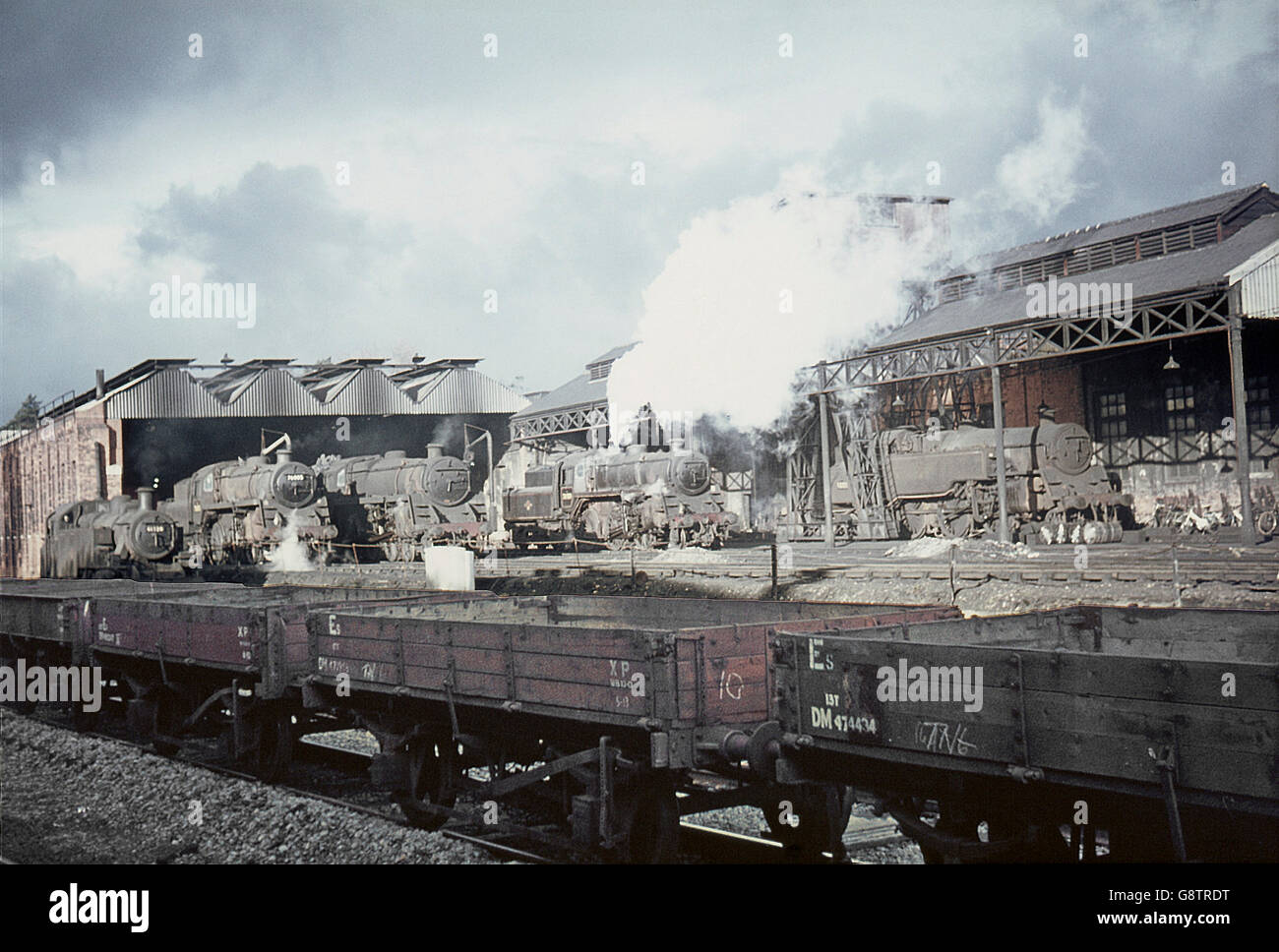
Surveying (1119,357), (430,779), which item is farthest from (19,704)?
(1119,357)

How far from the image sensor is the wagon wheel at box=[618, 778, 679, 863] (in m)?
6.82

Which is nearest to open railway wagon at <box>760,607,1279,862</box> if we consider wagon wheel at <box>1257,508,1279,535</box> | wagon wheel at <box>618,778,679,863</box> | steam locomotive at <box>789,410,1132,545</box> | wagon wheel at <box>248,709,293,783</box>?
wagon wheel at <box>618,778,679,863</box>

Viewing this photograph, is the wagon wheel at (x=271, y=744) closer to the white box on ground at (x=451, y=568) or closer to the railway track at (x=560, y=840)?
the railway track at (x=560, y=840)

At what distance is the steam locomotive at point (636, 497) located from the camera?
97.9 feet

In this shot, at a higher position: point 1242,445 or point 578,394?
point 578,394

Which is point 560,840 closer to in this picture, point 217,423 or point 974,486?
point 974,486

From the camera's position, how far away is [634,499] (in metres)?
30.7

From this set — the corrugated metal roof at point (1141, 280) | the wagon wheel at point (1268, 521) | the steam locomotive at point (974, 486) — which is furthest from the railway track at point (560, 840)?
the wagon wheel at point (1268, 521)

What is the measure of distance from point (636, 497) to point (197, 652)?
67.1 ft

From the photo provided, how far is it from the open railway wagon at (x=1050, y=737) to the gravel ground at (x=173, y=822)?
312 cm

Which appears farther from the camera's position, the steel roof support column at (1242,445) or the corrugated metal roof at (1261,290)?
the corrugated metal roof at (1261,290)
